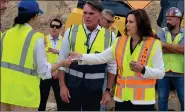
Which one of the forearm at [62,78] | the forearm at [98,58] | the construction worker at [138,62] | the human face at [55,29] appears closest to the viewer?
the construction worker at [138,62]

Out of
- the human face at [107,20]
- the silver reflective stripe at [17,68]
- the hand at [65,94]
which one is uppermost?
the human face at [107,20]

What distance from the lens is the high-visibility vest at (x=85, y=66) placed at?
523 centimetres

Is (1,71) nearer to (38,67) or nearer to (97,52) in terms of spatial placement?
(38,67)

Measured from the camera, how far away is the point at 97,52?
5.23 metres

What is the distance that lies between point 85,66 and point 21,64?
0.88m

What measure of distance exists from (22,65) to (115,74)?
124cm

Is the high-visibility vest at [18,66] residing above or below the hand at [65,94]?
above

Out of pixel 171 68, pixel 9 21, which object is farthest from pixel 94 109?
pixel 9 21

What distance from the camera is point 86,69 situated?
523cm

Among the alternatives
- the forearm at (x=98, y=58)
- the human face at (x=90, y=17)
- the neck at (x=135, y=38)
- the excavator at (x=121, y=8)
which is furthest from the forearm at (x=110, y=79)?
the excavator at (x=121, y=8)

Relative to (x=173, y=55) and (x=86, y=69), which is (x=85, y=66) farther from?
(x=173, y=55)

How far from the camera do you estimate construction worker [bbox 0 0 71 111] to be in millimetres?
4586

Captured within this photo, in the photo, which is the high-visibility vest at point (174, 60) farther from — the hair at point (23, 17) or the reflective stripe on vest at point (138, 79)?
the hair at point (23, 17)

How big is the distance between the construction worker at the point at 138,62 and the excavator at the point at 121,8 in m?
→ 3.32
